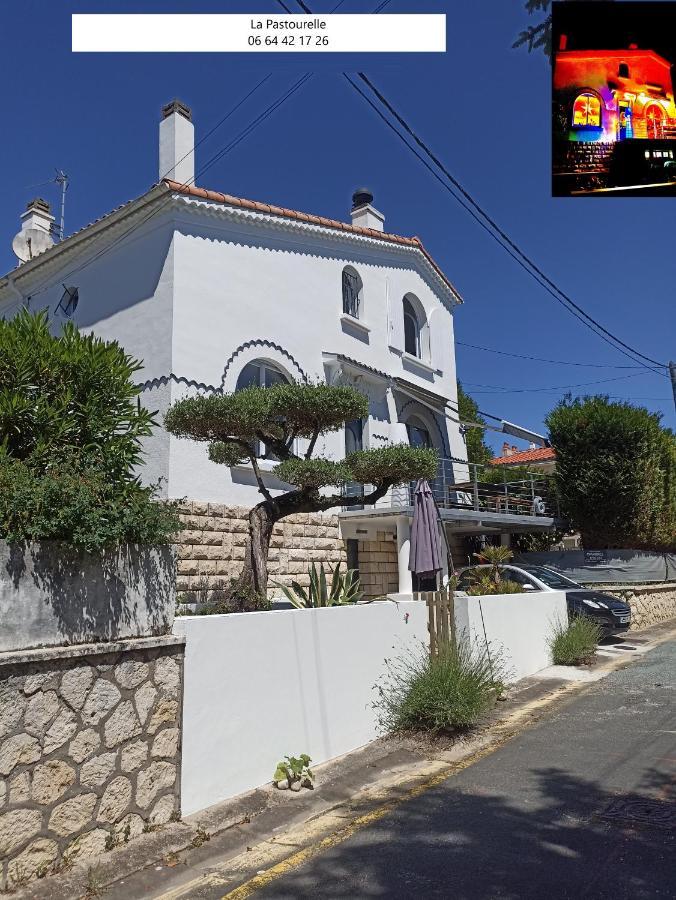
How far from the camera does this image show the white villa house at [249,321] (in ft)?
40.0

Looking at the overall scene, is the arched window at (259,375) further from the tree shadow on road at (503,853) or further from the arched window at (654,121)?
the tree shadow on road at (503,853)

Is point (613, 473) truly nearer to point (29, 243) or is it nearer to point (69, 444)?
point (29, 243)

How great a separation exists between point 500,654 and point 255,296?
8101mm

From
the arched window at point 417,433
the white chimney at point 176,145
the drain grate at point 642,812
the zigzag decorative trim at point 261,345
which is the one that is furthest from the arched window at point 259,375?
the drain grate at point 642,812

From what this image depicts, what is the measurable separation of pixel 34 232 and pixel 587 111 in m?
15.1

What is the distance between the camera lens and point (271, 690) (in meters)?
5.98

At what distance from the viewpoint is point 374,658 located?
24.8ft

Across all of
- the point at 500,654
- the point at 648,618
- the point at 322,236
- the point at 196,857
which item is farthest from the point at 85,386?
the point at 648,618

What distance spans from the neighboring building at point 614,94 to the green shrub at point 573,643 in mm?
9025

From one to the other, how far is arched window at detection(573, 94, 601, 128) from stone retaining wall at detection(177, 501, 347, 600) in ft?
26.2

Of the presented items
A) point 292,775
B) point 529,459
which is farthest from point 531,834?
point 529,459

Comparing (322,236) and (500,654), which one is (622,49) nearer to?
(500,654)

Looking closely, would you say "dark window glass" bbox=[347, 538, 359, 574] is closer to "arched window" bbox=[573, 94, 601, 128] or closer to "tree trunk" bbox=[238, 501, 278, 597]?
"tree trunk" bbox=[238, 501, 278, 597]

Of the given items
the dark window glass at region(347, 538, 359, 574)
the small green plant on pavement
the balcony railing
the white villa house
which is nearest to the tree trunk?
the white villa house
